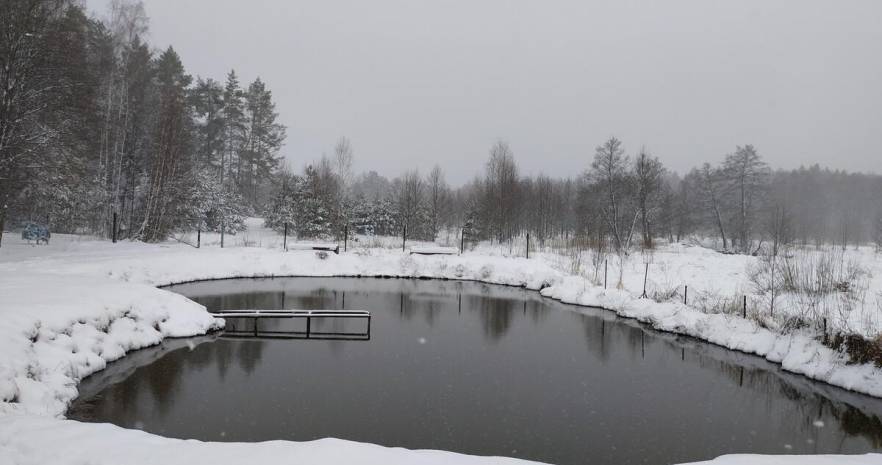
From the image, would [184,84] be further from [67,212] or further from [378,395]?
[378,395]

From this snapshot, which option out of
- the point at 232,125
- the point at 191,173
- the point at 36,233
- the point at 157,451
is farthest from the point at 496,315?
the point at 232,125

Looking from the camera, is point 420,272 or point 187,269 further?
point 420,272

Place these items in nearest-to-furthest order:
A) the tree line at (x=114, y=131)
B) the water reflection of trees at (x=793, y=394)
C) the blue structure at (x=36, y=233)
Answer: the water reflection of trees at (x=793, y=394) < the tree line at (x=114, y=131) < the blue structure at (x=36, y=233)

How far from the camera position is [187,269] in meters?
20.4

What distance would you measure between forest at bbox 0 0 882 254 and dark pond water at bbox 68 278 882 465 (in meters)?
11.9

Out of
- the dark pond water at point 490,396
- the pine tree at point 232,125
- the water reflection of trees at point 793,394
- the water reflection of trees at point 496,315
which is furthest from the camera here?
the pine tree at point 232,125

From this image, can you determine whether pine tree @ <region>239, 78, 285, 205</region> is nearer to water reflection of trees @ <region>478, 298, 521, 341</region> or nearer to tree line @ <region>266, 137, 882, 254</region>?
tree line @ <region>266, 137, 882, 254</region>

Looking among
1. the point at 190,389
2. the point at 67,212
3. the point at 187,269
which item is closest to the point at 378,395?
the point at 190,389

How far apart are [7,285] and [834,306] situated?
21626 mm

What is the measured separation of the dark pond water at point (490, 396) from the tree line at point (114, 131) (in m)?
12.6

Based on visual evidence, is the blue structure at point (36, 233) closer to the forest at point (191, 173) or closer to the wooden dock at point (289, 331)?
the forest at point (191, 173)

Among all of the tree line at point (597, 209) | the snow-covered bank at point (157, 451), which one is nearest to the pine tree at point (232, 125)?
the tree line at point (597, 209)

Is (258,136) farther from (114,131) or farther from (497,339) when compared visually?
(497,339)

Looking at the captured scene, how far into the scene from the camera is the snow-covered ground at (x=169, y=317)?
15.0 feet
